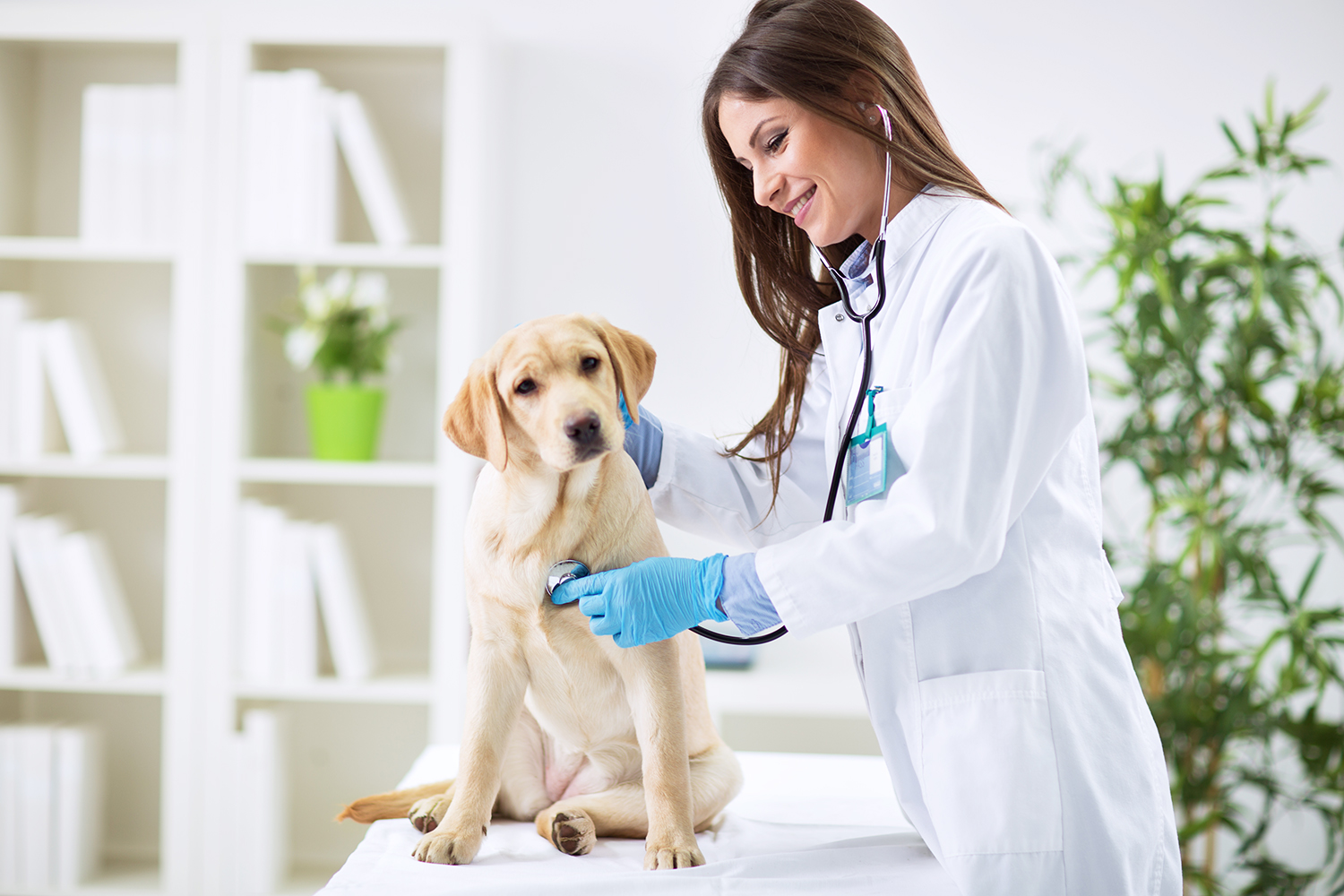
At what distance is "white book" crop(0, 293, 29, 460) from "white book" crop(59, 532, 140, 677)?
0.27 meters

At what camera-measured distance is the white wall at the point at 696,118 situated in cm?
252

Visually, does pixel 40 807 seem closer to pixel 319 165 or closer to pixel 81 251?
pixel 81 251

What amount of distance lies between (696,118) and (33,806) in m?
2.40

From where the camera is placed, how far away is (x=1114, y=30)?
100 inches

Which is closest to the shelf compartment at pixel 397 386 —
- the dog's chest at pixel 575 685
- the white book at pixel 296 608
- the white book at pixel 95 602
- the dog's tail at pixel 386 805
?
the white book at pixel 296 608

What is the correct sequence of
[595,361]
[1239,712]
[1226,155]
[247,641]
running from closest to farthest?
1. [595,361]
2. [1239,712]
3. [247,641]
4. [1226,155]

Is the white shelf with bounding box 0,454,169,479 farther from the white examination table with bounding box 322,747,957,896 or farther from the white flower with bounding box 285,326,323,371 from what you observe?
the white examination table with bounding box 322,747,957,896

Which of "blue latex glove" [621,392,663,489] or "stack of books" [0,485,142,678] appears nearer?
"blue latex glove" [621,392,663,489]

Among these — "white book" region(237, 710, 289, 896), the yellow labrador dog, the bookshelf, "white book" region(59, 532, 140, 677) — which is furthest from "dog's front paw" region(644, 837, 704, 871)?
"white book" region(59, 532, 140, 677)

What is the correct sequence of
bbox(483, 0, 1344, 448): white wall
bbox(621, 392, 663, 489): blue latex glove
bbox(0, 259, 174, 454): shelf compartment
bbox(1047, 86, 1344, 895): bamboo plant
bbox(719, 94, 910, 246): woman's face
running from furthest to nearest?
bbox(0, 259, 174, 454): shelf compartment
bbox(483, 0, 1344, 448): white wall
bbox(1047, 86, 1344, 895): bamboo plant
bbox(621, 392, 663, 489): blue latex glove
bbox(719, 94, 910, 246): woman's face

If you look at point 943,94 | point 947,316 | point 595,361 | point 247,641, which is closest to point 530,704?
point 595,361

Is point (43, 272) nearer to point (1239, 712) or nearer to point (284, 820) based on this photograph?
point (284, 820)

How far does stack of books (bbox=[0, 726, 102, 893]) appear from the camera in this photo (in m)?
2.37

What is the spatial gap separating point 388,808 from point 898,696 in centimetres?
67
